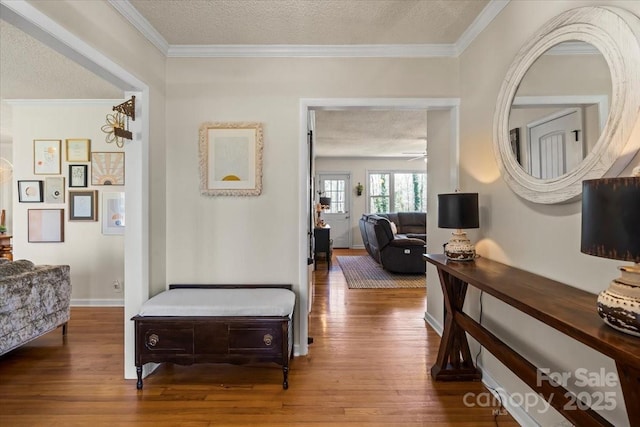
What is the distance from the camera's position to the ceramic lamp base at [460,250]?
6.57 ft

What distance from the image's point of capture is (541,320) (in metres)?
1.10

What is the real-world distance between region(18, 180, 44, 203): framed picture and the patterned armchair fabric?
1527 millimetres

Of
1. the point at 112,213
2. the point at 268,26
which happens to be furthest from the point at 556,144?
the point at 112,213

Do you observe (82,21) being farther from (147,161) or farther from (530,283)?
(530,283)

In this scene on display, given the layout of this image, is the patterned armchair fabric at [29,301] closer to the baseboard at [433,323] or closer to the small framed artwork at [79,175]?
the small framed artwork at [79,175]

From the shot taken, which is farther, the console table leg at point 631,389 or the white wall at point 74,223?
the white wall at point 74,223

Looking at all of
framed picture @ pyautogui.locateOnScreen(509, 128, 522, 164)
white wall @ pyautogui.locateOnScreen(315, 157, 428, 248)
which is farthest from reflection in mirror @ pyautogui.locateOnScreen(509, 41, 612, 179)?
white wall @ pyautogui.locateOnScreen(315, 157, 428, 248)

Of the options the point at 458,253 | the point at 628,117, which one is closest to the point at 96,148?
the point at 458,253

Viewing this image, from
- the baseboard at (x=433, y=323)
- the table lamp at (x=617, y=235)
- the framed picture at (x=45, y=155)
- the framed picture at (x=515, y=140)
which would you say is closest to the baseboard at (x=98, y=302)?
the framed picture at (x=45, y=155)

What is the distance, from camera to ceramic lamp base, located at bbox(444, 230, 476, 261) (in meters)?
2.00

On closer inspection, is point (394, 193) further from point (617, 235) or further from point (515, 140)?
point (617, 235)

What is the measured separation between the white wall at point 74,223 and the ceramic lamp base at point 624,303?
173 inches

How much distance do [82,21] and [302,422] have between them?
261 cm

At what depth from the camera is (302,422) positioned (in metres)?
1.80
